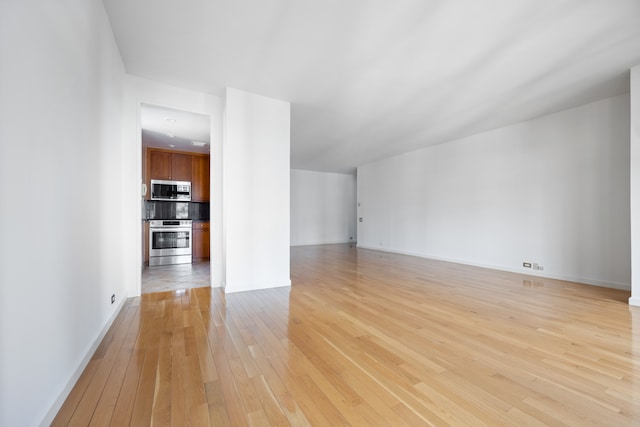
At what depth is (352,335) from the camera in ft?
7.46

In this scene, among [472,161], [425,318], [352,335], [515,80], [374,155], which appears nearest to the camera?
[352,335]

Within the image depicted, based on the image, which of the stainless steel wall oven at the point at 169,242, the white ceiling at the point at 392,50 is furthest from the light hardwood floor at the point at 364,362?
the white ceiling at the point at 392,50

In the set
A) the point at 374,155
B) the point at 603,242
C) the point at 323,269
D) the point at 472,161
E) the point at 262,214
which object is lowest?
the point at 323,269

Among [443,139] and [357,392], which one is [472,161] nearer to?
[443,139]

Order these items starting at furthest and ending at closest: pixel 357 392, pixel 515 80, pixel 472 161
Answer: pixel 472 161 → pixel 515 80 → pixel 357 392

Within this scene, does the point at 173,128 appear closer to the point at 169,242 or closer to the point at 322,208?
the point at 169,242

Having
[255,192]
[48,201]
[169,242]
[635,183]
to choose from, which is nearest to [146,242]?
[169,242]

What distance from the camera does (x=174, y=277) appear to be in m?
4.45

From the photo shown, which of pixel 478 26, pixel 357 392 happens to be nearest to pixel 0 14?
pixel 357 392

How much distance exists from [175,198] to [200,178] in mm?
749

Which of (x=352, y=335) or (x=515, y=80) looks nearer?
(x=352, y=335)

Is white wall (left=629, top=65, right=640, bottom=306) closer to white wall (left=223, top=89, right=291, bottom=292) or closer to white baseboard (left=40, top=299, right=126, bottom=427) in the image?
white wall (left=223, top=89, right=291, bottom=292)

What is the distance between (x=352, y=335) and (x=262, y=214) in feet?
7.12

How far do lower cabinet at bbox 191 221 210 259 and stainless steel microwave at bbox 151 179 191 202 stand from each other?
674 mm
